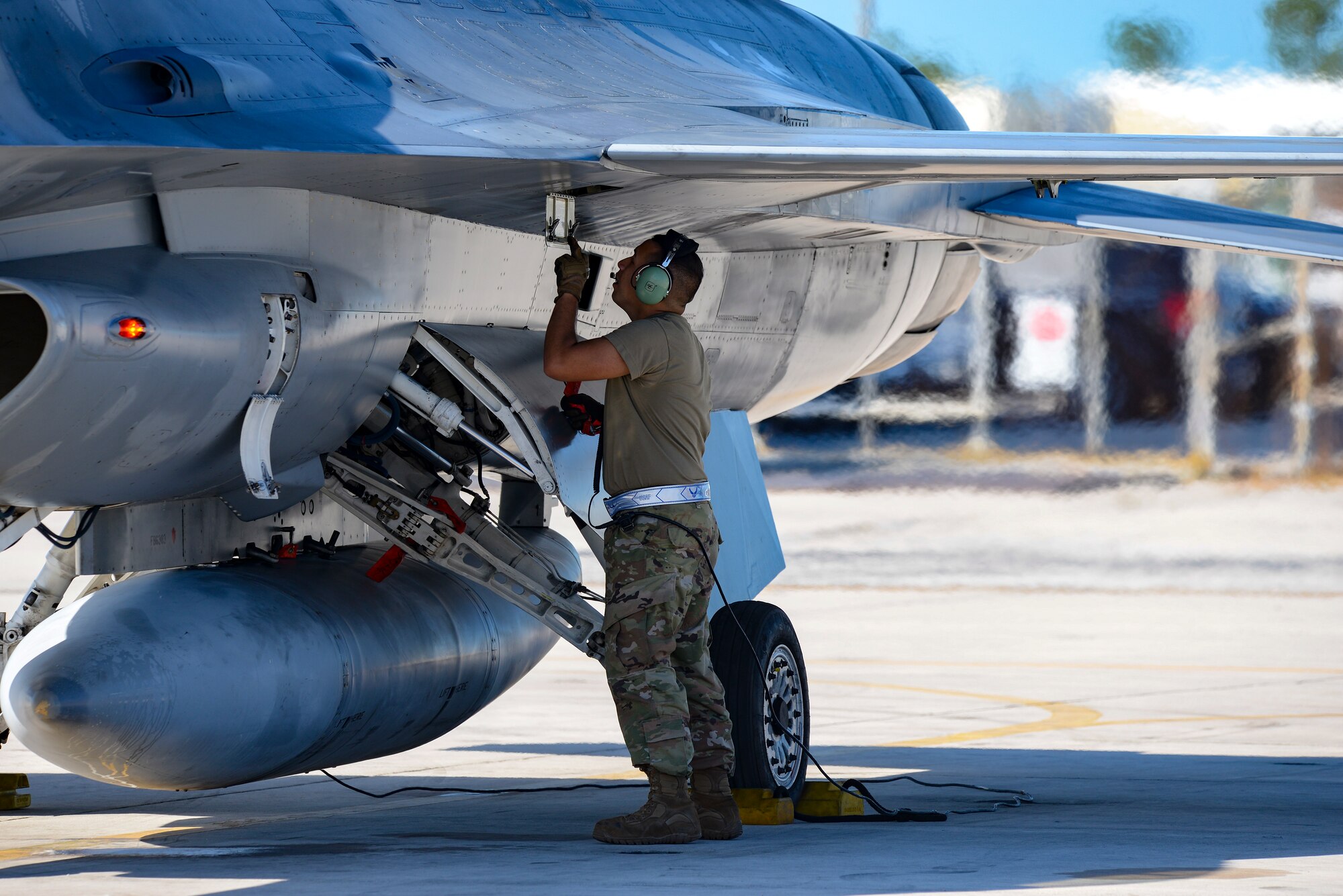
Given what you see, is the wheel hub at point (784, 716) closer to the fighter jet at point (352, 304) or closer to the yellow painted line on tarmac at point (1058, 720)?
the fighter jet at point (352, 304)

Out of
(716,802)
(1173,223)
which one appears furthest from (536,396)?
(1173,223)

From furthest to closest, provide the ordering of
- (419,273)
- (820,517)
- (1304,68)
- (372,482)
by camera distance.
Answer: (820,517) → (1304,68) → (372,482) → (419,273)

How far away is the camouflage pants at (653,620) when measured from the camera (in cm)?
702

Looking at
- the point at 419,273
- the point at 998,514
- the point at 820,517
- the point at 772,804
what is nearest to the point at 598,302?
the point at 419,273

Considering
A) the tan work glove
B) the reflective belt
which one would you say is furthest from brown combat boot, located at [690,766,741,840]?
the tan work glove

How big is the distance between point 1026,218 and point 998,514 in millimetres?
14168

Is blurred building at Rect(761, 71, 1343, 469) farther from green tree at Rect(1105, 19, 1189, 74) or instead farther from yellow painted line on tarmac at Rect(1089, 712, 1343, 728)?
yellow painted line on tarmac at Rect(1089, 712, 1343, 728)

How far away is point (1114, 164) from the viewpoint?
21.6ft

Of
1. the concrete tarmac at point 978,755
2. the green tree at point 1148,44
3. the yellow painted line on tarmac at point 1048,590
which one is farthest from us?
the green tree at point 1148,44

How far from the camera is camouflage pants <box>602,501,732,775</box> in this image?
277 inches

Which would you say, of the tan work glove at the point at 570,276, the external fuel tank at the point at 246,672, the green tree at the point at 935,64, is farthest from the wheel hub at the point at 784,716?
the green tree at the point at 935,64

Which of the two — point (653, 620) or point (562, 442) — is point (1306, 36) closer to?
point (562, 442)

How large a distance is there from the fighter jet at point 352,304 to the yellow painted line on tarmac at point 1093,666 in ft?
22.4

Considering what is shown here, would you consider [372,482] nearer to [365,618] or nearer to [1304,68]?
[365,618]
